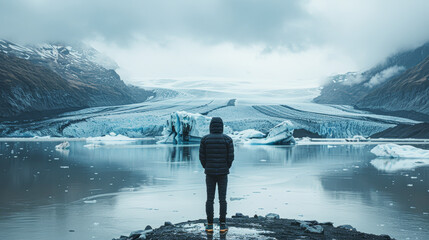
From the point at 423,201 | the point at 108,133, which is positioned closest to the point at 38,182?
the point at 423,201

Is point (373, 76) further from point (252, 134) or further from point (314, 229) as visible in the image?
point (314, 229)

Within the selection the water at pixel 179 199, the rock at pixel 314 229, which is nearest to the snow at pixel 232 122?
the water at pixel 179 199

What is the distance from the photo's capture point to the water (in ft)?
21.4

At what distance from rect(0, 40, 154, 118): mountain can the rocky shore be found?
6314 cm

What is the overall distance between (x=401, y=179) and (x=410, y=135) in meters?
36.7

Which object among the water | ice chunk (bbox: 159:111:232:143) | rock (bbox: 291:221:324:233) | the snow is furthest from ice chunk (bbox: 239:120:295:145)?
rock (bbox: 291:221:324:233)

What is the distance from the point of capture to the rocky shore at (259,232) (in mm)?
5215

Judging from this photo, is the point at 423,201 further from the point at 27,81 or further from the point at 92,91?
the point at 92,91

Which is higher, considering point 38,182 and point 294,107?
point 294,107

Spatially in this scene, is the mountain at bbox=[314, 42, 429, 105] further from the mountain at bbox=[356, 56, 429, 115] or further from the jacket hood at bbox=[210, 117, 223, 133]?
the jacket hood at bbox=[210, 117, 223, 133]

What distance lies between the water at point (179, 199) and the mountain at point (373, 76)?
90.2 m

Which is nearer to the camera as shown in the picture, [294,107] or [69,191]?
[69,191]

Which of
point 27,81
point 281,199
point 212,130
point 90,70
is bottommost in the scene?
point 281,199

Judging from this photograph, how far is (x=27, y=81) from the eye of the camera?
73500 millimetres
